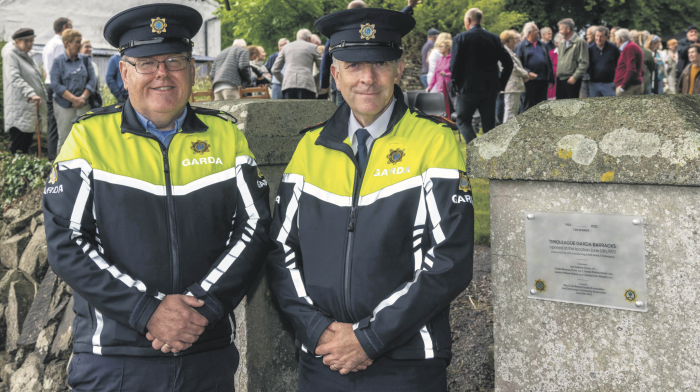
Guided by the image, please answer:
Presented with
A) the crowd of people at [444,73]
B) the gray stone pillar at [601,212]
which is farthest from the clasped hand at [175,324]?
the crowd of people at [444,73]

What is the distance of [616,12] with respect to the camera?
99.1ft

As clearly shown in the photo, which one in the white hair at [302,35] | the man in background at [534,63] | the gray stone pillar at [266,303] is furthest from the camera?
the white hair at [302,35]

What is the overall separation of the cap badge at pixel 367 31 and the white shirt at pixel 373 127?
263 mm

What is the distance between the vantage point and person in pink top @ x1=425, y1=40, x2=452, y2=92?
420 inches

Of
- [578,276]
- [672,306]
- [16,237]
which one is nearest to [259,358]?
[578,276]

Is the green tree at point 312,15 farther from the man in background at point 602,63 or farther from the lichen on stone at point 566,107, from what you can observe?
the lichen on stone at point 566,107

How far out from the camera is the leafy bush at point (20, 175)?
309 inches

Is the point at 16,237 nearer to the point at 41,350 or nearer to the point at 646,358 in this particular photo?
the point at 41,350

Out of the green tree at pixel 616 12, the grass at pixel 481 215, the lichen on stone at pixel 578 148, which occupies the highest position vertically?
the green tree at pixel 616 12

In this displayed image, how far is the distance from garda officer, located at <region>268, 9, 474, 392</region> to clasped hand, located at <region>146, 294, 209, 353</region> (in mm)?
319

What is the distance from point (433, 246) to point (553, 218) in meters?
0.43

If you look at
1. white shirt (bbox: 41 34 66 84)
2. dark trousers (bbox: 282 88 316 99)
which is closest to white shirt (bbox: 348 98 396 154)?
white shirt (bbox: 41 34 66 84)

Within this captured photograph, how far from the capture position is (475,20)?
24.3ft

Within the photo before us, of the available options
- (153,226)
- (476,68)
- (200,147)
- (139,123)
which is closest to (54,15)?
(476,68)
